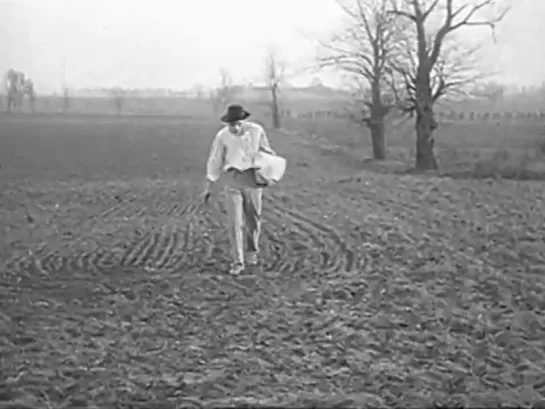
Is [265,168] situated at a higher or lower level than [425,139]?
higher

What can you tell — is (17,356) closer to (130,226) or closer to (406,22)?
(130,226)

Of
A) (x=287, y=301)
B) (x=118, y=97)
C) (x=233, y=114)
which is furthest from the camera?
(x=118, y=97)

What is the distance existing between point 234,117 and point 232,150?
0.85 feet

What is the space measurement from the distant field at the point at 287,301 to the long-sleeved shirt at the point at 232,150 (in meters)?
0.83

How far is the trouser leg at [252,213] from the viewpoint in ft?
17.8

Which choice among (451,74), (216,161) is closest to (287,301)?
(216,161)

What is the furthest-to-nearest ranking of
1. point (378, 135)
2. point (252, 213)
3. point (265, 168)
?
point (378, 135), point (252, 213), point (265, 168)

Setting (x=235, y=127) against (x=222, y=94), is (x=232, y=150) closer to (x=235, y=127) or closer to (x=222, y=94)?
(x=235, y=127)

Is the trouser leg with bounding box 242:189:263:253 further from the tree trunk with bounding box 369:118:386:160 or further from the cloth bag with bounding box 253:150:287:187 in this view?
the tree trunk with bounding box 369:118:386:160

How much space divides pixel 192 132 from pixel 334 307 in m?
15.6

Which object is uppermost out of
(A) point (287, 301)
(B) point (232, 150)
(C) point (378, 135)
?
(B) point (232, 150)

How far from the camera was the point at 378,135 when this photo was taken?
916 inches

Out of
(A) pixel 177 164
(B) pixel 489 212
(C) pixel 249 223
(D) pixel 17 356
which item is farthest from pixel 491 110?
(D) pixel 17 356

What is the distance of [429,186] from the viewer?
10.3 meters
